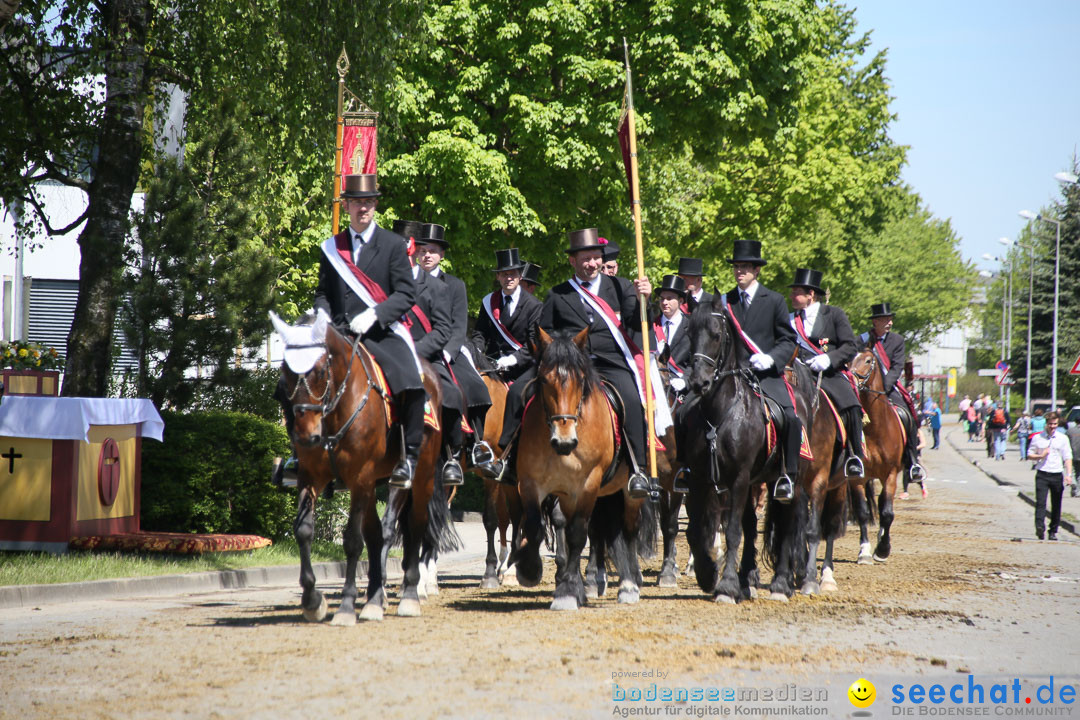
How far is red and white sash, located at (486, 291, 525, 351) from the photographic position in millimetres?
13297

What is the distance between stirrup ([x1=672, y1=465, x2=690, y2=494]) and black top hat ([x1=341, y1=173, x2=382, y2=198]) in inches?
155

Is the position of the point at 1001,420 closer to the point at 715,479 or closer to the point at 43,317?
the point at 43,317

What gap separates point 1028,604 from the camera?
1173cm

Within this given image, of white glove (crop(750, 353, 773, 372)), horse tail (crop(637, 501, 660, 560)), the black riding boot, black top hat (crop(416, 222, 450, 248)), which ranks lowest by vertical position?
horse tail (crop(637, 501, 660, 560))

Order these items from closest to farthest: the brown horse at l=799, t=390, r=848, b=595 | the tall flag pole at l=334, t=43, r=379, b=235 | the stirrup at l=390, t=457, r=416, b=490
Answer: the stirrup at l=390, t=457, r=416, b=490 → the brown horse at l=799, t=390, r=848, b=595 → the tall flag pole at l=334, t=43, r=379, b=235

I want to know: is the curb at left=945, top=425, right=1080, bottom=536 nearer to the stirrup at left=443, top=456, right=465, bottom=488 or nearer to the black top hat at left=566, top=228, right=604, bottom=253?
the black top hat at left=566, top=228, right=604, bottom=253

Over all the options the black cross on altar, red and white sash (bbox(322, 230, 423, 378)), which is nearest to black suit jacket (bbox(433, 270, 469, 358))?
red and white sash (bbox(322, 230, 423, 378))

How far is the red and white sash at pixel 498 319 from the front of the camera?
13297 mm

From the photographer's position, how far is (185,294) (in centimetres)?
1628

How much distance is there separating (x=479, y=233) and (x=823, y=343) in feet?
39.1

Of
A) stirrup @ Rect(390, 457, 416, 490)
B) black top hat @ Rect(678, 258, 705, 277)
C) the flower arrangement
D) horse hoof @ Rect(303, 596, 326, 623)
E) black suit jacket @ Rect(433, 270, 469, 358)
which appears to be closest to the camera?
horse hoof @ Rect(303, 596, 326, 623)

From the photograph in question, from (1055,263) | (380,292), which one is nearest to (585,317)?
(380,292)

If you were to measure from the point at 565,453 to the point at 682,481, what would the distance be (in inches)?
106

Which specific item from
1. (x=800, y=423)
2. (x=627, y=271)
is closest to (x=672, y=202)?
(x=627, y=271)
